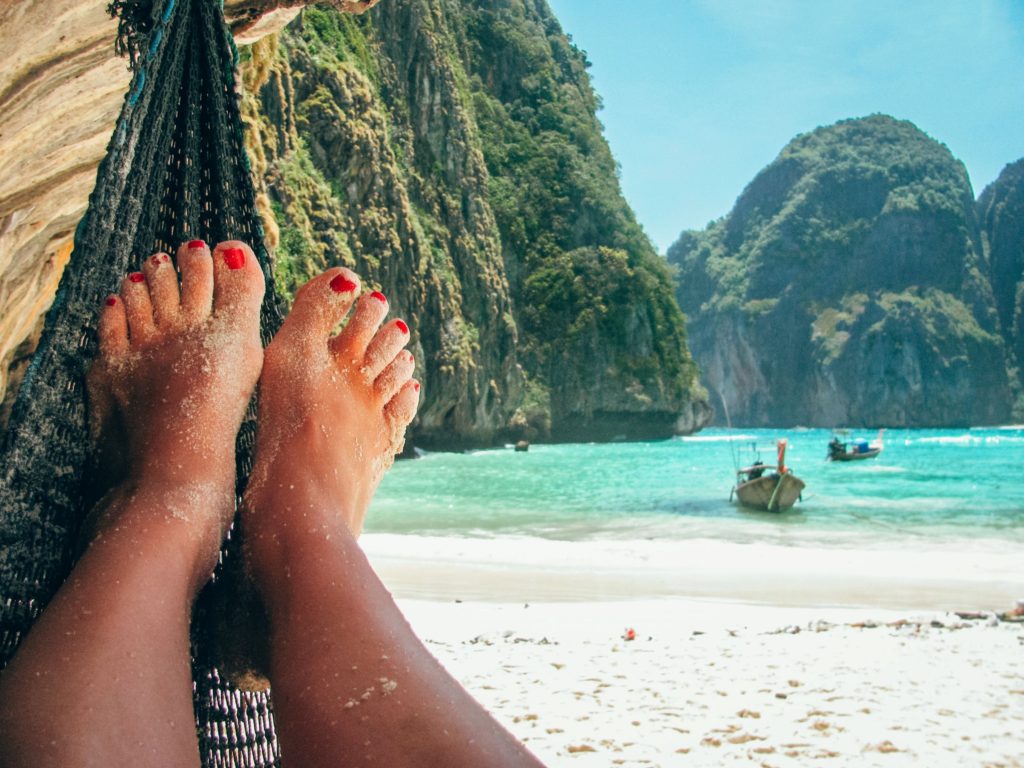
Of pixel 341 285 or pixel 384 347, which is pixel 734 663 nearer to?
pixel 384 347

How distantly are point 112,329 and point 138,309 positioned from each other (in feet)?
0.23

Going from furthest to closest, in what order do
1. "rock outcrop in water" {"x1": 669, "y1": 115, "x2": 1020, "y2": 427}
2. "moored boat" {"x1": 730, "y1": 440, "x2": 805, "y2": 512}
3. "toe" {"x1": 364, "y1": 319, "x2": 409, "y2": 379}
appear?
1. "rock outcrop in water" {"x1": 669, "y1": 115, "x2": 1020, "y2": 427}
2. "moored boat" {"x1": 730, "y1": 440, "x2": 805, "y2": 512}
3. "toe" {"x1": 364, "y1": 319, "x2": 409, "y2": 379}

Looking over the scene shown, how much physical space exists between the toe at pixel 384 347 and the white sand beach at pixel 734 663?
Result: 0.93 m

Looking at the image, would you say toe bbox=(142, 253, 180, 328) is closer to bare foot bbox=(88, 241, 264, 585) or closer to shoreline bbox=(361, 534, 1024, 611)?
bare foot bbox=(88, 241, 264, 585)

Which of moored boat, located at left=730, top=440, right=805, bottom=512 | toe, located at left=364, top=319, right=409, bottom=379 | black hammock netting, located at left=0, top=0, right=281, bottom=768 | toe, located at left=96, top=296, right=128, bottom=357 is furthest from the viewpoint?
moored boat, located at left=730, top=440, right=805, bottom=512

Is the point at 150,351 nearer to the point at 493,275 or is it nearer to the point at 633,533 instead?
the point at 633,533

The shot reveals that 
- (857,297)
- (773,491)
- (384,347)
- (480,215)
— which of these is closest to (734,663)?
(384,347)

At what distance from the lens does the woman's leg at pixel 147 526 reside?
0.65m

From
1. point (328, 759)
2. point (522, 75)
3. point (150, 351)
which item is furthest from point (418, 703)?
point (522, 75)

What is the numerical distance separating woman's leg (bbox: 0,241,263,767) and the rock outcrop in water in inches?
2367

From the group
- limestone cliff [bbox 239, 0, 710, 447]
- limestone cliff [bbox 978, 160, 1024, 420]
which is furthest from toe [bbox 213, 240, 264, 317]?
limestone cliff [bbox 978, 160, 1024, 420]

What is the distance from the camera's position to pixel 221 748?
0.99 m

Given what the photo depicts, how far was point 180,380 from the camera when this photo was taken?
1212 mm

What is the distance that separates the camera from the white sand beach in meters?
1.75
